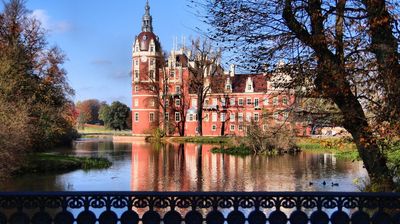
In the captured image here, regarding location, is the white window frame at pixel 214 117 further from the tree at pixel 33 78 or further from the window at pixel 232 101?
the tree at pixel 33 78

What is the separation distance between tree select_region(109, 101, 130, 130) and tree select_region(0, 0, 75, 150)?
2167 inches

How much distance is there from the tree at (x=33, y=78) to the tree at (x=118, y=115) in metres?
55.0

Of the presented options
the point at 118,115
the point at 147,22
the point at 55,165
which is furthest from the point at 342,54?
the point at 118,115

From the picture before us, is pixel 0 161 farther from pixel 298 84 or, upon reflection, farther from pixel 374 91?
pixel 374 91

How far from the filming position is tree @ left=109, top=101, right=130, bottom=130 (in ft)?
293

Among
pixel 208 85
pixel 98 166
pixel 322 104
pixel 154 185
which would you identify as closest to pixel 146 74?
pixel 208 85

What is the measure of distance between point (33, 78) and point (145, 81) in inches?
1401

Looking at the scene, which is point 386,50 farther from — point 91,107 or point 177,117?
point 91,107

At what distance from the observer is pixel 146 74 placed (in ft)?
205

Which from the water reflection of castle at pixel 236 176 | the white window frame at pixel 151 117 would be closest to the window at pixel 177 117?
the white window frame at pixel 151 117

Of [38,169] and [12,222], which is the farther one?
[38,169]

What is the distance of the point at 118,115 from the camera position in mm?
89188

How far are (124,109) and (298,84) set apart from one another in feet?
278

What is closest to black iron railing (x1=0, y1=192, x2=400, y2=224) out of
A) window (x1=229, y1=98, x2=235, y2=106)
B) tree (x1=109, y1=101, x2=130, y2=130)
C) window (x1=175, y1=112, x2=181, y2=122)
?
window (x1=229, y1=98, x2=235, y2=106)
